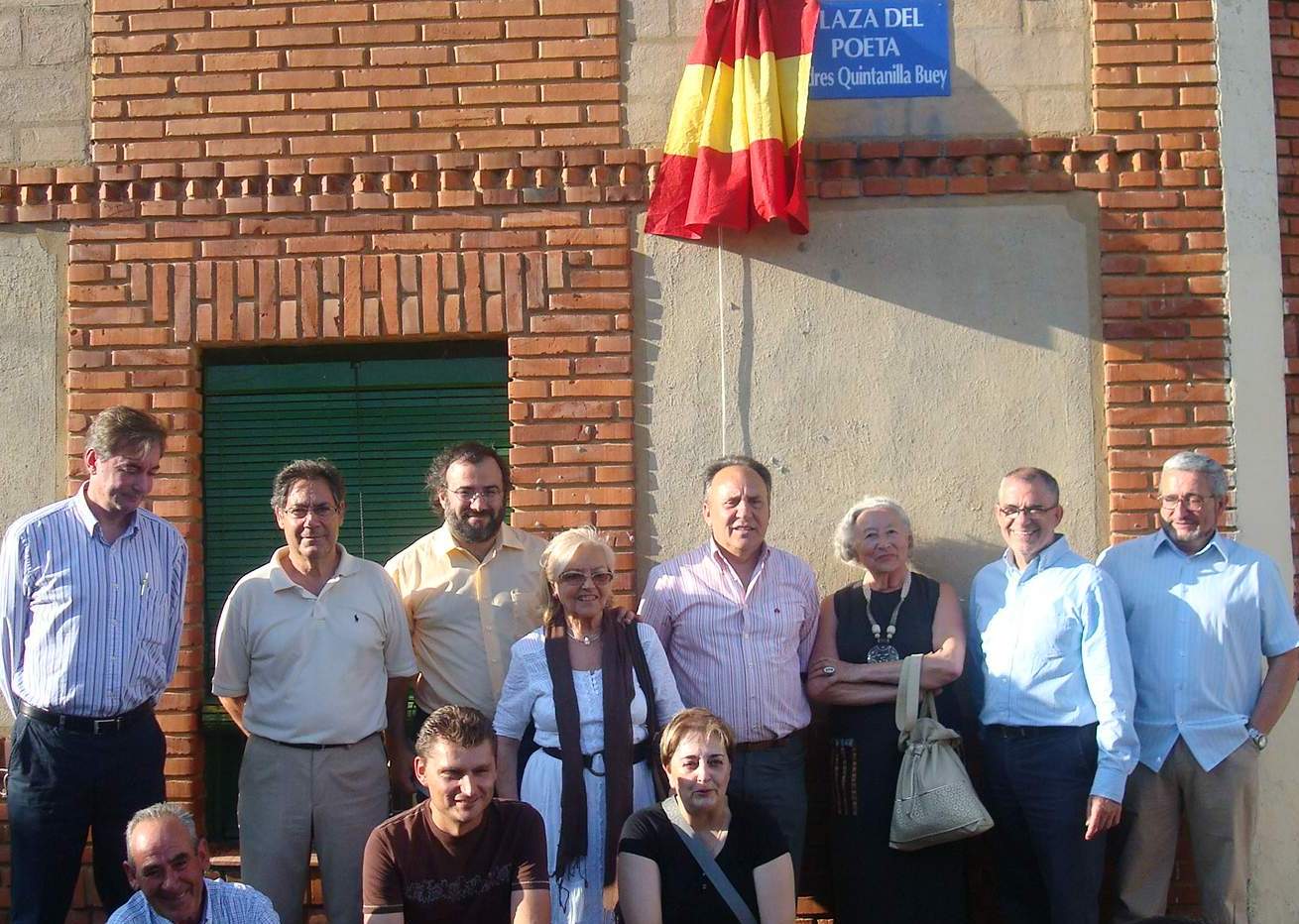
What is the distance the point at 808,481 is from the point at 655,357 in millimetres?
755

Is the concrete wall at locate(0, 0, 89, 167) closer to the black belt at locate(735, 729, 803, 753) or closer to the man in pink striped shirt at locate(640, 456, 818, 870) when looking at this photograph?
the man in pink striped shirt at locate(640, 456, 818, 870)

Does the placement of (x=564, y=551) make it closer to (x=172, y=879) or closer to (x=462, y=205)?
(x=172, y=879)

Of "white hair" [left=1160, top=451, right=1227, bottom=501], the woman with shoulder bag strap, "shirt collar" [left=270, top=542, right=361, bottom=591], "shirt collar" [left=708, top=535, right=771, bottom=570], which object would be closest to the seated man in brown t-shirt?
the woman with shoulder bag strap

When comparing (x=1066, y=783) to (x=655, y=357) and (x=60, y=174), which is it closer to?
(x=655, y=357)

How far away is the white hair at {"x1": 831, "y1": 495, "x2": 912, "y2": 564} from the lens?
16.4 feet

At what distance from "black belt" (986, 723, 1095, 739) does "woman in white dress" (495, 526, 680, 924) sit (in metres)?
1.13

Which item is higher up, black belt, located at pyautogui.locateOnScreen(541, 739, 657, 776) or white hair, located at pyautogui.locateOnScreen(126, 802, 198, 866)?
black belt, located at pyautogui.locateOnScreen(541, 739, 657, 776)

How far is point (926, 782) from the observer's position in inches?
181

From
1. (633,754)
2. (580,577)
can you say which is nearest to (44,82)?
(580,577)

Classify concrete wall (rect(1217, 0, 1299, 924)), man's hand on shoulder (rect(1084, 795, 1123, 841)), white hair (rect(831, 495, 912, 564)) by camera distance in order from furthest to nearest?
concrete wall (rect(1217, 0, 1299, 924))
white hair (rect(831, 495, 912, 564))
man's hand on shoulder (rect(1084, 795, 1123, 841))

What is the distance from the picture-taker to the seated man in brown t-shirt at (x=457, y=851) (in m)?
3.96

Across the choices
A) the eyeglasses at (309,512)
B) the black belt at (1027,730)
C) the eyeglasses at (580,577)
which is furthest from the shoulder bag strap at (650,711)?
the black belt at (1027,730)

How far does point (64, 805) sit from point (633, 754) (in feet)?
5.85

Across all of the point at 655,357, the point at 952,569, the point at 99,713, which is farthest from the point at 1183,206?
the point at 99,713
